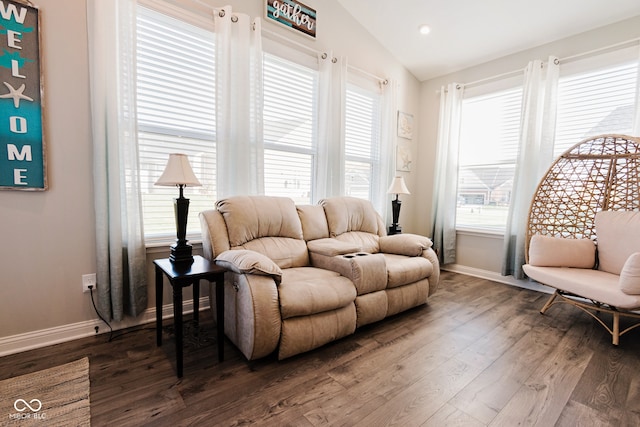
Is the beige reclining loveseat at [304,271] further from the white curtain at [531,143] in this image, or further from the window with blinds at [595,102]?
the window with blinds at [595,102]

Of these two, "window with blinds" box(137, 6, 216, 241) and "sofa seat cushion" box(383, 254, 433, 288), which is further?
"sofa seat cushion" box(383, 254, 433, 288)

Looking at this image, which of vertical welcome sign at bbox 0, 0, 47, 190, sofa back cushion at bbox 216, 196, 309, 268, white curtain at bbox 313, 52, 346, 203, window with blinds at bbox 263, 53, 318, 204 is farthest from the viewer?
white curtain at bbox 313, 52, 346, 203

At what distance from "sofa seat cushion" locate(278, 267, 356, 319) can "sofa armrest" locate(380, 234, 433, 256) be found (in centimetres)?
90

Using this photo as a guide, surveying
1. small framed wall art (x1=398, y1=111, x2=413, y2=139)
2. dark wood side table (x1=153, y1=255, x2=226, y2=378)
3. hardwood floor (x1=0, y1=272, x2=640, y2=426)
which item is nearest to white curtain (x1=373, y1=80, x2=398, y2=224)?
small framed wall art (x1=398, y1=111, x2=413, y2=139)

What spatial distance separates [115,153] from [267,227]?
1.13 metres

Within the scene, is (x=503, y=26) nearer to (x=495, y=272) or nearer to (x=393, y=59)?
(x=393, y=59)

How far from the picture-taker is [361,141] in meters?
3.63

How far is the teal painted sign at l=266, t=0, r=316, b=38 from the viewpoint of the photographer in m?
2.69

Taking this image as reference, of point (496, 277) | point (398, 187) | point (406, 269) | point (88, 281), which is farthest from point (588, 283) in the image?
point (88, 281)

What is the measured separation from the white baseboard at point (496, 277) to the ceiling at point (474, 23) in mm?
2631

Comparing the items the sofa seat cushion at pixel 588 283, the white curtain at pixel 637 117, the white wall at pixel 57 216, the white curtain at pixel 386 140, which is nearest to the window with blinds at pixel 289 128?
the white curtain at pixel 386 140

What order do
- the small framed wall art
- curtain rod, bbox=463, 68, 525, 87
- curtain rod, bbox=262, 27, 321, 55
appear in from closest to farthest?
curtain rod, bbox=262, 27, 321, 55 → curtain rod, bbox=463, 68, 525, 87 → the small framed wall art

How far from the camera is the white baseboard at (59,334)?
1.78 m

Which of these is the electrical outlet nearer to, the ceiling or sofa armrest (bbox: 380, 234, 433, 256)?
sofa armrest (bbox: 380, 234, 433, 256)
